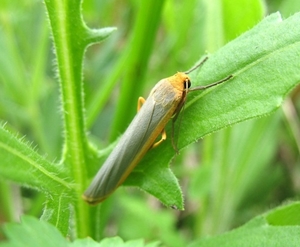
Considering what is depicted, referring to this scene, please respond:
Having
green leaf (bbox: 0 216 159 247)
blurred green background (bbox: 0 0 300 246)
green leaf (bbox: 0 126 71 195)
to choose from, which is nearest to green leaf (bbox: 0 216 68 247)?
green leaf (bbox: 0 216 159 247)

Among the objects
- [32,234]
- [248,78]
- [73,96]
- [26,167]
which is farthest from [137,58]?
[32,234]

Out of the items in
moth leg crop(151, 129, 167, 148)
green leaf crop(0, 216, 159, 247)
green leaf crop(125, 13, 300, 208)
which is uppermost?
green leaf crop(125, 13, 300, 208)

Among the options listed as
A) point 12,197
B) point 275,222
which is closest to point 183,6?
point 12,197

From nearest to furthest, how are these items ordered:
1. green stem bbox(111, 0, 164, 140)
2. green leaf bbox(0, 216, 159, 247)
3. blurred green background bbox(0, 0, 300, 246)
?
green leaf bbox(0, 216, 159, 247), green stem bbox(111, 0, 164, 140), blurred green background bbox(0, 0, 300, 246)

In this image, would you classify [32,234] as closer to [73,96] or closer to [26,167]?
[26,167]

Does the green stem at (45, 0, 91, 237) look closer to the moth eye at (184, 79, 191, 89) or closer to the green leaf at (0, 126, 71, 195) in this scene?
the green leaf at (0, 126, 71, 195)

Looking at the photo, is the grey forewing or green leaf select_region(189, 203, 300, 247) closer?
green leaf select_region(189, 203, 300, 247)
